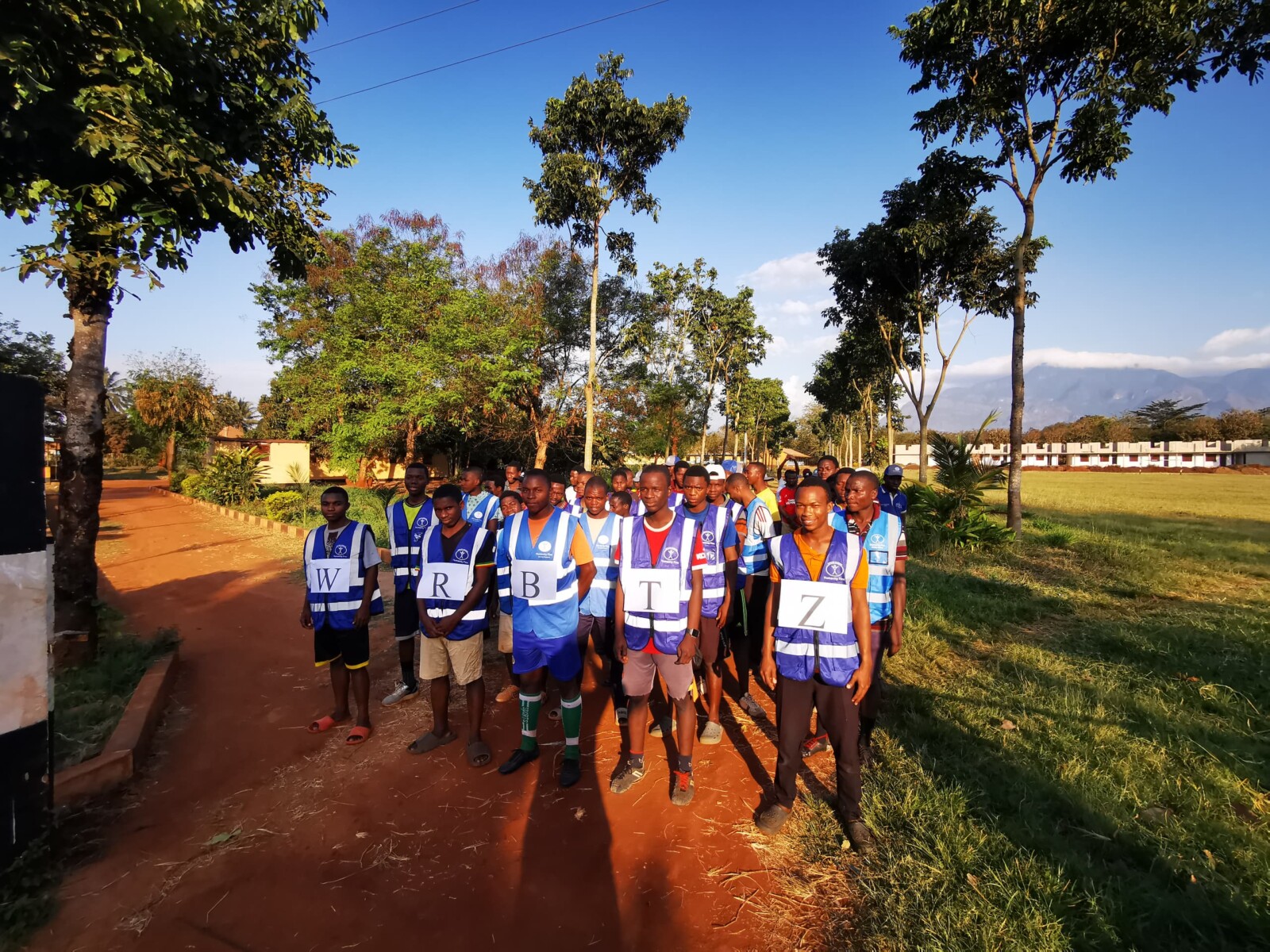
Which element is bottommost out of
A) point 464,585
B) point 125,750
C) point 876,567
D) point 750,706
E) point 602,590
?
point 750,706

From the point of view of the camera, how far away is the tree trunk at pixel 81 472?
16.1 ft

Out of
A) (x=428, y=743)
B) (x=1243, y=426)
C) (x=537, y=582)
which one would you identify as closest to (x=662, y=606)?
(x=537, y=582)

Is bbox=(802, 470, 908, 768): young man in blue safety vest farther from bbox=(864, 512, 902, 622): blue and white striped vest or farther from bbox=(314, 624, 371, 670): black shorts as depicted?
bbox=(314, 624, 371, 670): black shorts

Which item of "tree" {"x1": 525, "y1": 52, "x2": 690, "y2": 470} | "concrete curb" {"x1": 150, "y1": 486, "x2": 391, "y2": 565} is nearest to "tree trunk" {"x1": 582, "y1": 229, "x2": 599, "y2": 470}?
"tree" {"x1": 525, "y1": 52, "x2": 690, "y2": 470}

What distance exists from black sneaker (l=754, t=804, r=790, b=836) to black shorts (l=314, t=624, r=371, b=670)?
2.98 metres

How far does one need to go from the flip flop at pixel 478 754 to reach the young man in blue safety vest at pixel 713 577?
1568mm

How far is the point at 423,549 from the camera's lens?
393 centimetres

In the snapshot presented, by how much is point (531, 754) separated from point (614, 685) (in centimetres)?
103

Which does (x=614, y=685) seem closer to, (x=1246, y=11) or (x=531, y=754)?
(x=531, y=754)

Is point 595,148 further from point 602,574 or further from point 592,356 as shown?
point 602,574

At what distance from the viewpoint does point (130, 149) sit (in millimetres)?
3572

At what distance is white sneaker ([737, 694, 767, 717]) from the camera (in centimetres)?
472

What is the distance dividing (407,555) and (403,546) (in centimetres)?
9

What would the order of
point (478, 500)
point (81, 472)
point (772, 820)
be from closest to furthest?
point (772, 820) → point (81, 472) → point (478, 500)
